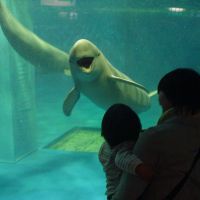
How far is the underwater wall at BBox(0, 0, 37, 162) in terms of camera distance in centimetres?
959

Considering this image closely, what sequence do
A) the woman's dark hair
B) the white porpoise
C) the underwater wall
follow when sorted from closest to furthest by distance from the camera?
the woman's dark hair, the white porpoise, the underwater wall

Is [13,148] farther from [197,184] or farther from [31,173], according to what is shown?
[197,184]

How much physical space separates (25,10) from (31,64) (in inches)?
60.1

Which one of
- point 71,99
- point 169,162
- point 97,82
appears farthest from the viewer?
point 71,99

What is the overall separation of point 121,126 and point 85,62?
5499 mm

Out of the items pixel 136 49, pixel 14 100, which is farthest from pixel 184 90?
pixel 136 49

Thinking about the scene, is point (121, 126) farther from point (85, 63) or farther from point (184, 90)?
point (85, 63)

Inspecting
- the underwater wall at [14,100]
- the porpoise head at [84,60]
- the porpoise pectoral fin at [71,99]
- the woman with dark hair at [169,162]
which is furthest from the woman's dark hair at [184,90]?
the underwater wall at [14,100]

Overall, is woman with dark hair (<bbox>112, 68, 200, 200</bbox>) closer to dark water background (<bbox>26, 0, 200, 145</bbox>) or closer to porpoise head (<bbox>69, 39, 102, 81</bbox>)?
porpoise head (<bbox>69, 39, 102, 81</bbox>)

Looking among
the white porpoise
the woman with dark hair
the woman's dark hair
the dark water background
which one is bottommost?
the dark water background

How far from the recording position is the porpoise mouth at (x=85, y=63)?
7857mm

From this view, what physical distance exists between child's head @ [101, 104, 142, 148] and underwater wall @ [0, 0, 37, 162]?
7.18m

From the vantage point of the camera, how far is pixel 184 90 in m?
2.58

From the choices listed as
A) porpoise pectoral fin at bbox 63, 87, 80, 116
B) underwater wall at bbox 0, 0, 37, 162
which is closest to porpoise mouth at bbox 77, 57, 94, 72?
porpoise pectoral fin at bbox 63, 87, 80, 116
